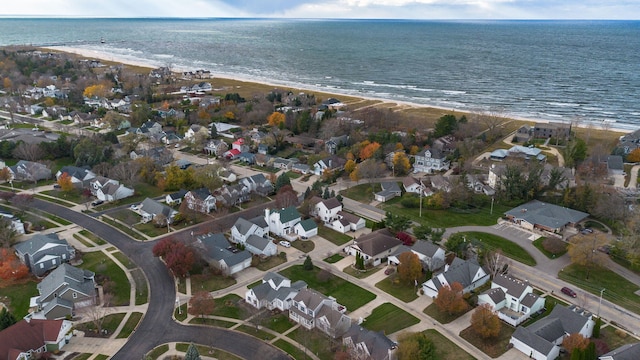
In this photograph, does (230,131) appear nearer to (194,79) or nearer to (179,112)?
(179,112)

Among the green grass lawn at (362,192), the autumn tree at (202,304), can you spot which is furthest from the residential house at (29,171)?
the green grass lawn at (362,192)

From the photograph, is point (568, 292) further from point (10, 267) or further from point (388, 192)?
point (10, 267)

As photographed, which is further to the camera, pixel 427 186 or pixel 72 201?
pixel 427 186

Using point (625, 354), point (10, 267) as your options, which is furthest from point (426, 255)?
point (10, 267)

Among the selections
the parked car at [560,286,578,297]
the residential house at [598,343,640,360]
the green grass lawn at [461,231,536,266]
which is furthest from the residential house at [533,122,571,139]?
the residential house at [598,343,640,360]

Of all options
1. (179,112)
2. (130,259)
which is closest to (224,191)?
(130,259)

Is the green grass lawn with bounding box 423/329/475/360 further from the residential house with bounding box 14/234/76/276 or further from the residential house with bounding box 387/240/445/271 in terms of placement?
the residential house with bounding box 14/234/76/276

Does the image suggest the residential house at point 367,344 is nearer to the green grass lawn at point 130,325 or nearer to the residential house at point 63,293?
the green grass lawn at point 130,325
